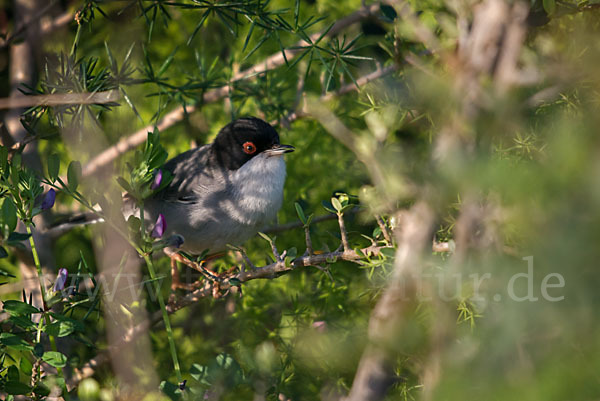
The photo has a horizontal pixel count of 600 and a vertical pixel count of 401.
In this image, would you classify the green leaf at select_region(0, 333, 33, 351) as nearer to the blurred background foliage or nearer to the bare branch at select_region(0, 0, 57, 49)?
the blurred background foliage

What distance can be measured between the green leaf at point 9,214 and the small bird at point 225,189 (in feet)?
5.64

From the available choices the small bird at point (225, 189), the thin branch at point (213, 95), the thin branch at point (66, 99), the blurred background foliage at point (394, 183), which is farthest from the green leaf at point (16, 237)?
the small bird at point (225, 189)

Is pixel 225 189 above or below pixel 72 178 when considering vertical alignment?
below

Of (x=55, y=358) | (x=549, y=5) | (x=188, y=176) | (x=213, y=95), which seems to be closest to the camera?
(x=549, y=5)

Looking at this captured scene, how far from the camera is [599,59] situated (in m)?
0.79

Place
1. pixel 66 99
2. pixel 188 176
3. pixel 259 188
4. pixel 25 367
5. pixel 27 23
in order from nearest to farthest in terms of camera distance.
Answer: pixel 25 367, pixel 66 99, pixel 27 23, pixel 259 188, pixel 188 176

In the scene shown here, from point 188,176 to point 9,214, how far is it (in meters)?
2.02

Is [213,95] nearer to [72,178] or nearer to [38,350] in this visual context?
[72,178]

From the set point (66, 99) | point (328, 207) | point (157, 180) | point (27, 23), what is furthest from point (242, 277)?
point (27, 23)

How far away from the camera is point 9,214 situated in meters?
1.74

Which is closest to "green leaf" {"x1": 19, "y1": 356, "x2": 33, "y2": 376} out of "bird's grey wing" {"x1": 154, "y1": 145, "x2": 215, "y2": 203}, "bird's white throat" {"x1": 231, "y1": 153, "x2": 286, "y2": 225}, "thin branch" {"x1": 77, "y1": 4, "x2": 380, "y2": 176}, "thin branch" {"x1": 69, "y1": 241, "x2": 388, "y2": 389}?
"thin branch" {"x1": 69, "y1": 241, "x2": 388, "y2": 389}

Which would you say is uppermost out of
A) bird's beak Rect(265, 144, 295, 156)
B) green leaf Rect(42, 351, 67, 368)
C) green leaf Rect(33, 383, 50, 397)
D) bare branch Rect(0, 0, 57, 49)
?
bare branch Rect(0, 0, 57, 49)

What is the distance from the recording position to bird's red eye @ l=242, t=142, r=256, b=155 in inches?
150

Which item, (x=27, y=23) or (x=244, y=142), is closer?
(x=27, y=23)
